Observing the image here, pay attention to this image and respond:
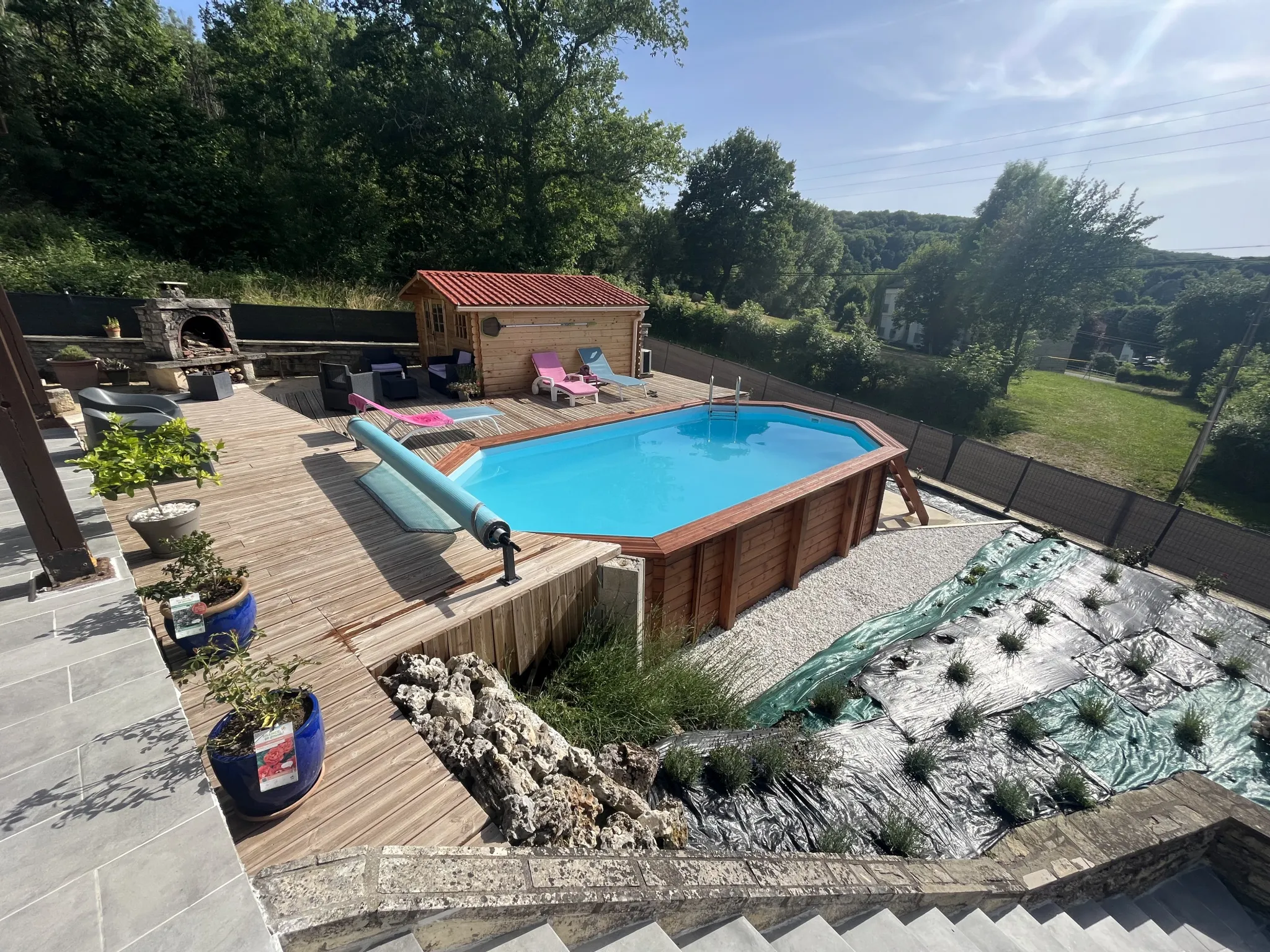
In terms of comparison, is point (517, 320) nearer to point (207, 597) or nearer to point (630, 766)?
point (207, 597)

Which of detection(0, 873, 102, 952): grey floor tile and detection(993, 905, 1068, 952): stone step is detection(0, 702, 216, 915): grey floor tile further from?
detection(993, 905, 1068, 952): stone step

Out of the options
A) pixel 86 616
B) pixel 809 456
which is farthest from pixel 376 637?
pixel 809 456

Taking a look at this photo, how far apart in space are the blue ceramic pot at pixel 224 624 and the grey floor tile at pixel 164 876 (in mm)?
1161

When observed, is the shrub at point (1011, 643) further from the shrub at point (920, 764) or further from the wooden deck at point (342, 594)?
the wooden deck at point (342, 594)

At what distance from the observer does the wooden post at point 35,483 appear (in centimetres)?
256

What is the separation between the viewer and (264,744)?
73.8 inches

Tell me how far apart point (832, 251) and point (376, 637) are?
4113 cm

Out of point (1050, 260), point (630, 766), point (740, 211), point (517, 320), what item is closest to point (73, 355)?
point (517, 320)

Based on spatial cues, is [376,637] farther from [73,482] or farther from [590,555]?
[73,482]

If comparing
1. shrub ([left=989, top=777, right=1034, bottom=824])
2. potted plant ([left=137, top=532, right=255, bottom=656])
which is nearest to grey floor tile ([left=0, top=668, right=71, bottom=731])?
potted plant ([left=137, top=532, right=255, bottom=656])

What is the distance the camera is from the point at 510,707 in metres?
2.95

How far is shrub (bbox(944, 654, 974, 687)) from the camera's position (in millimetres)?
5020

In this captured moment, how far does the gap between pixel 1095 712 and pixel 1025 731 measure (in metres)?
0.90

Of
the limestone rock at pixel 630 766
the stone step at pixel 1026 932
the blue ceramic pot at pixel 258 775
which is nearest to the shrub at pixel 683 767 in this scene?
the limestone rock at pixel 630 766
